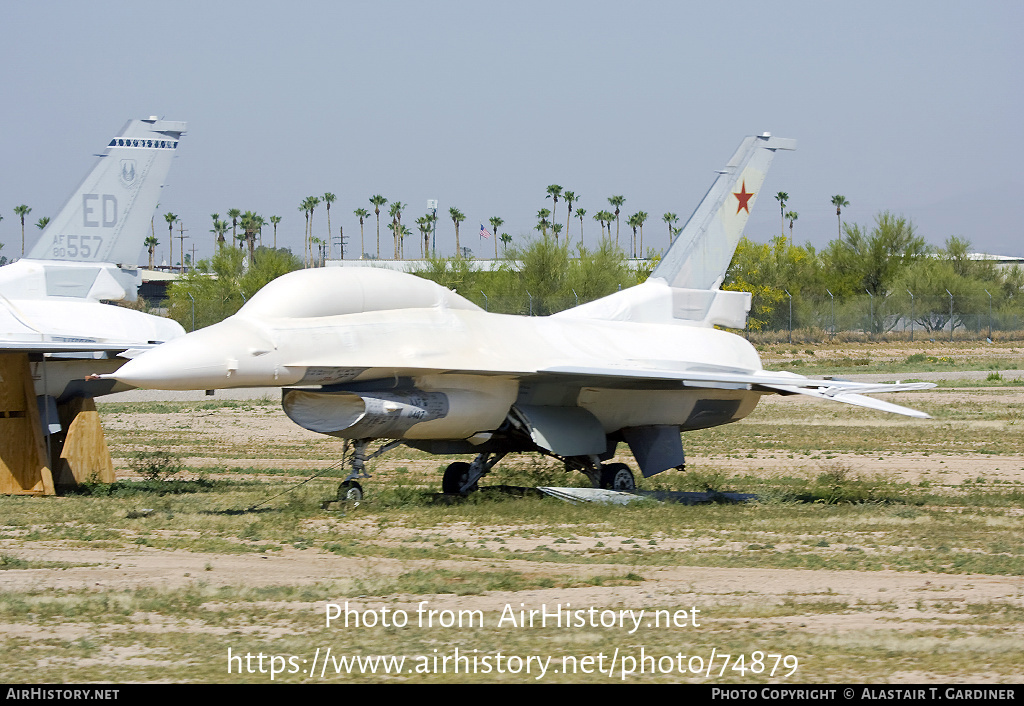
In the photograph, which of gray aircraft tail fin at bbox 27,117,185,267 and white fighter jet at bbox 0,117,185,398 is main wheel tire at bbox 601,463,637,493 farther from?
gray aircraft tail fin at bbox 27,117,185,267

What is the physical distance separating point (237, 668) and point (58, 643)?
Answer: 1545mm

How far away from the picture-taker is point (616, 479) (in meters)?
16.8

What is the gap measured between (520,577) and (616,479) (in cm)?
656

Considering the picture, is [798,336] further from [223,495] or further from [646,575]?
[646,575]

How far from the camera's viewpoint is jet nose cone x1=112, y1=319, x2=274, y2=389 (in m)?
12.4

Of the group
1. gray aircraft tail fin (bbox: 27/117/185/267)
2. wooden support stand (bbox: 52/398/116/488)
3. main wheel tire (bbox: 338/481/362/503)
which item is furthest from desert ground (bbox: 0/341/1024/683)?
gray aircraft tail fin (bbox: 27/117/185/267)

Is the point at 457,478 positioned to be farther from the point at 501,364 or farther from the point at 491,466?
the point at 501,364

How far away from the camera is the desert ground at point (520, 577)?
7.43m

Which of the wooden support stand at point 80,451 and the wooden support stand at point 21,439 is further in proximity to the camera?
the wooden support stand at point 80,451

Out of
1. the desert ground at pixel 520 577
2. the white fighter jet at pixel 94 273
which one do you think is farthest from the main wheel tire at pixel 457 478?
the white fighter jet at pixel 94 273

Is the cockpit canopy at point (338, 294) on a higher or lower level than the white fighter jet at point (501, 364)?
higher

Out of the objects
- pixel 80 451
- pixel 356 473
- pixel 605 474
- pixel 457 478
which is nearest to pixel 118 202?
pixel 80 451

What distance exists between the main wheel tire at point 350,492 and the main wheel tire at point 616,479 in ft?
12.6

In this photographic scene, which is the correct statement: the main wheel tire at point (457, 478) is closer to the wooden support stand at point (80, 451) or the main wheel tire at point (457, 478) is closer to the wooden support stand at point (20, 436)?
the wooden support stand at point (80, 451)
